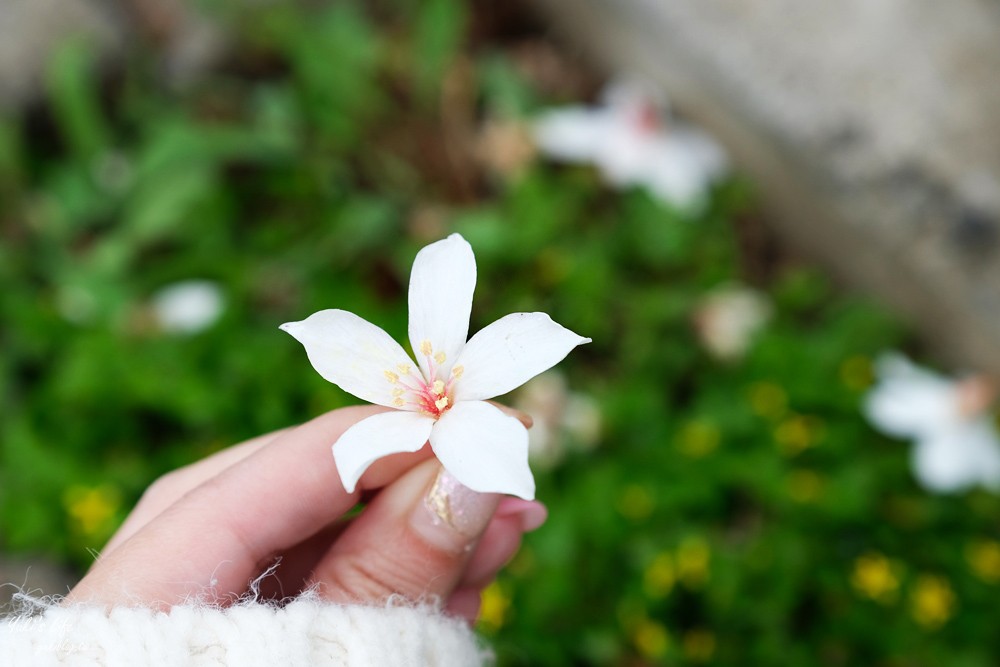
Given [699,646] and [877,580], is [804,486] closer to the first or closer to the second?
[877,580]

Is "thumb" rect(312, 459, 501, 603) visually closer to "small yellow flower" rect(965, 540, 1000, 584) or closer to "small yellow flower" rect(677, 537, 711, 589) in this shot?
"small yellow flower" rect(677, 537, 711, 589)

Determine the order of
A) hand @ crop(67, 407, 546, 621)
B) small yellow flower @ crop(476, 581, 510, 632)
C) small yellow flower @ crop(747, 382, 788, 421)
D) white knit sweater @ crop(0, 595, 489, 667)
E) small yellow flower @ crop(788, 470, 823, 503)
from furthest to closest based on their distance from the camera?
small yellow flower @ crop(747, 382, 788, 421) → small yellow flower @ crop(788, 470, 823, 503) → small yellow flower @ crop(476, 581, 510, 632) → hand @ crop(67, 407, 546, 621) → white knit sweater @ crop(0, 595, 489, 667)

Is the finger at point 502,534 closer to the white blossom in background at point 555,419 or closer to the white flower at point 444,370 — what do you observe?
the white flower at point 444,370

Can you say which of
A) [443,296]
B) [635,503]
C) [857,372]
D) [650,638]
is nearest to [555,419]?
[635,503]

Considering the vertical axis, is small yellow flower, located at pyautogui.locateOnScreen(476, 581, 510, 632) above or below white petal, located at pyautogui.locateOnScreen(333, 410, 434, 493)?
below

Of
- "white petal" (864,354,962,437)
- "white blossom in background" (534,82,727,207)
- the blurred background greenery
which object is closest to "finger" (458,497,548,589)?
the blurred background greenery

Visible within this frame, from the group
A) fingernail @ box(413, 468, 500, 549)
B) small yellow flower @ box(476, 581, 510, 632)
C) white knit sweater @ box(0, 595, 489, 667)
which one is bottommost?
small yellow flower @ box(476, 581, 510, 632)

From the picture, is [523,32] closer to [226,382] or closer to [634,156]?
[634,156]
